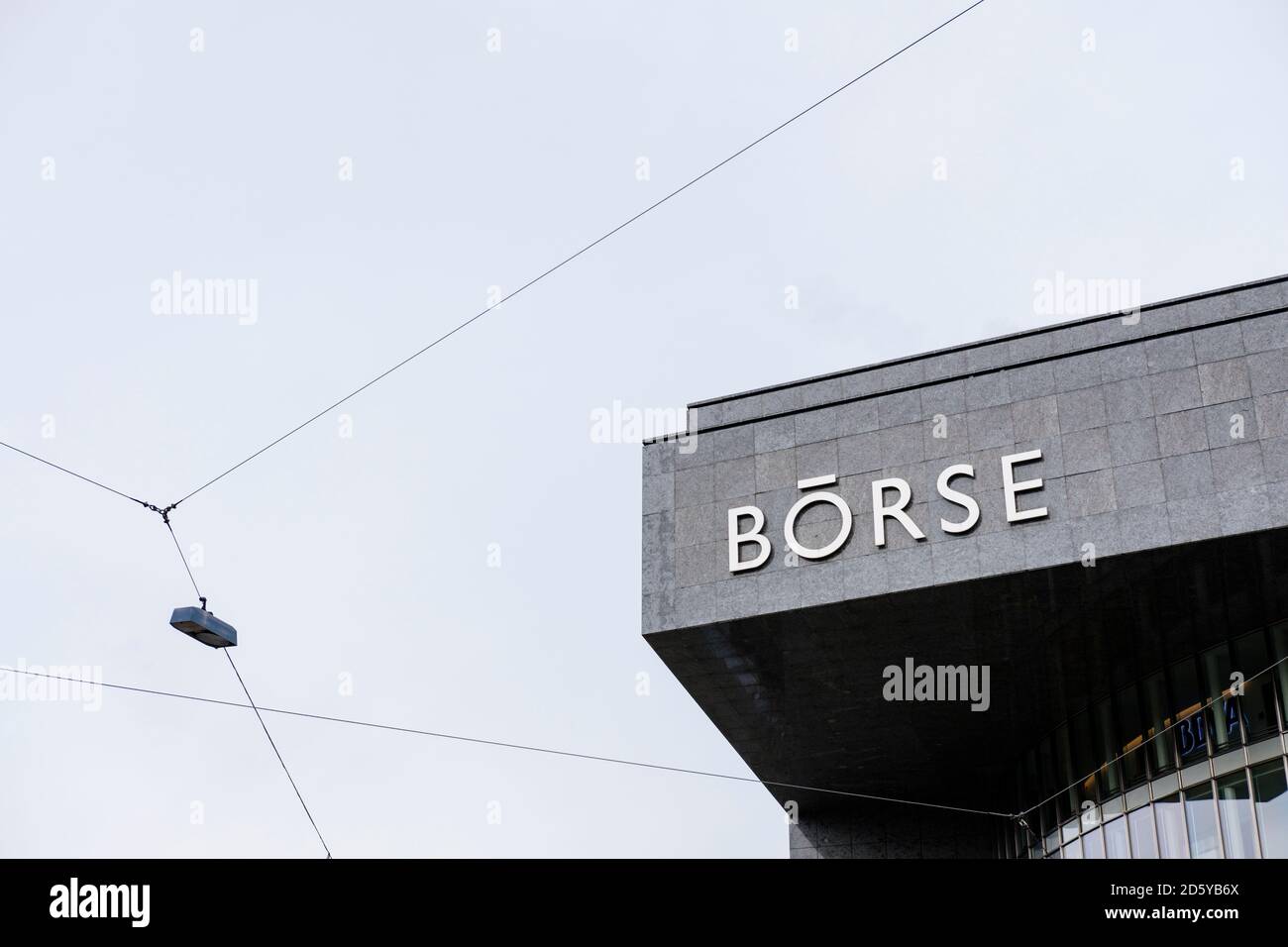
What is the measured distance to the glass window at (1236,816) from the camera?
65.7ft

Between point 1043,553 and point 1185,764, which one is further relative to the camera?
point 1185,764

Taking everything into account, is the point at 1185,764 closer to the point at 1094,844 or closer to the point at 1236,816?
the point at 1236,816

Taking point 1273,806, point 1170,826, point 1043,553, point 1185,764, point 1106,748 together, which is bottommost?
point 1170,826

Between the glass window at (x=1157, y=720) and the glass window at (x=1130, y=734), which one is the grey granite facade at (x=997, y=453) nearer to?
the glass window at (x=1157, y=720)

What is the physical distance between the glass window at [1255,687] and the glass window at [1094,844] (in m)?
4.13

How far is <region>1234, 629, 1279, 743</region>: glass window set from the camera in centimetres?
1998

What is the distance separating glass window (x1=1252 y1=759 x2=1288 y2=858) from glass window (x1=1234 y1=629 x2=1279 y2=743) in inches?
20.9

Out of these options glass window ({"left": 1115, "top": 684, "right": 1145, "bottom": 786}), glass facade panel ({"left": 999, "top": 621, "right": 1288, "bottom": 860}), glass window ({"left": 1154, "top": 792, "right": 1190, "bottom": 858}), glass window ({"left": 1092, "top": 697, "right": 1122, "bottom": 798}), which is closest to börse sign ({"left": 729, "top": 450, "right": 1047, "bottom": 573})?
glass facade panel ({"left": 999, "top": 621, "right": 1288, "bottom": 860})

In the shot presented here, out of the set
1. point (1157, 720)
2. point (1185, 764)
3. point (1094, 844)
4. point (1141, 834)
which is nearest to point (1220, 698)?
point (1185, 764)

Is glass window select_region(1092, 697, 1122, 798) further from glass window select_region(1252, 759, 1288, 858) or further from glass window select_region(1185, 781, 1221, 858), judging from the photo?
glass window select_region(1252, 759, 1288, 858)

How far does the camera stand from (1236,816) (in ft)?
66.5

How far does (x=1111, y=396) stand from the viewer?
19891 mm

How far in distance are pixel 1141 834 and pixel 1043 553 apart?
591 cm
